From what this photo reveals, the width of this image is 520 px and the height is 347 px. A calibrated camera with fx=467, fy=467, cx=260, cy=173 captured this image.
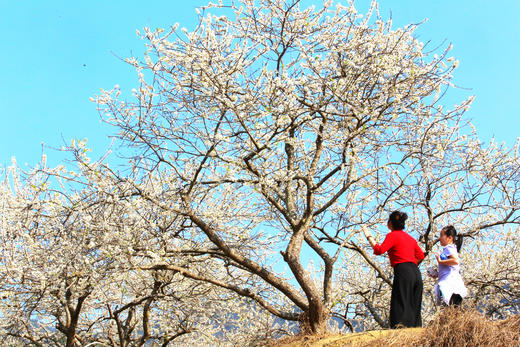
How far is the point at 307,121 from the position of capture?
7887mm

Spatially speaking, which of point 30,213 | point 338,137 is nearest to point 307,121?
point 338,137

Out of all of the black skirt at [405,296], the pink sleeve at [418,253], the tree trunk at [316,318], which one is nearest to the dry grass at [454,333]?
the black skirt at [405,296]

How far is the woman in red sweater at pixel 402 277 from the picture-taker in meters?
6.61

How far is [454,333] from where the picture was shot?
563 centimetres

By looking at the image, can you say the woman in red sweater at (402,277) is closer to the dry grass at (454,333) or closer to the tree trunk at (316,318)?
the dry grass at (454,333)

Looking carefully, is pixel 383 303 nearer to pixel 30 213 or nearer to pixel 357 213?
pixel 357 213

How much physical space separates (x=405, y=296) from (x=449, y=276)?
69 cm

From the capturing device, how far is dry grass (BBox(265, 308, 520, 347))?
559 cm

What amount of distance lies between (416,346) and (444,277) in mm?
1416

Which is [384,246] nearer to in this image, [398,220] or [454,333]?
[398,220]

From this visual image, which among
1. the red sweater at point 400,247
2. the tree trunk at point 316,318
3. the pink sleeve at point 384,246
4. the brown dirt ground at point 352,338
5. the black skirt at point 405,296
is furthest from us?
the tree trunk at point 316,318

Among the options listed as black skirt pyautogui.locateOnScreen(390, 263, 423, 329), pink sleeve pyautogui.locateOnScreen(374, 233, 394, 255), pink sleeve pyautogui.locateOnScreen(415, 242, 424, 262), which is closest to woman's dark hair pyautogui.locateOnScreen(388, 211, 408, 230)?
pink sleeve pyautogui.locateOnScreen(374, 233, 394, 255)

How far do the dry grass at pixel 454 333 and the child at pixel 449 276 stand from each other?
529mm

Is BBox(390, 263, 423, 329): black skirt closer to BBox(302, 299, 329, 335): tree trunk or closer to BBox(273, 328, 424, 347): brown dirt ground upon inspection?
BBox(273, 328, 424, 347): brown dirt ground
